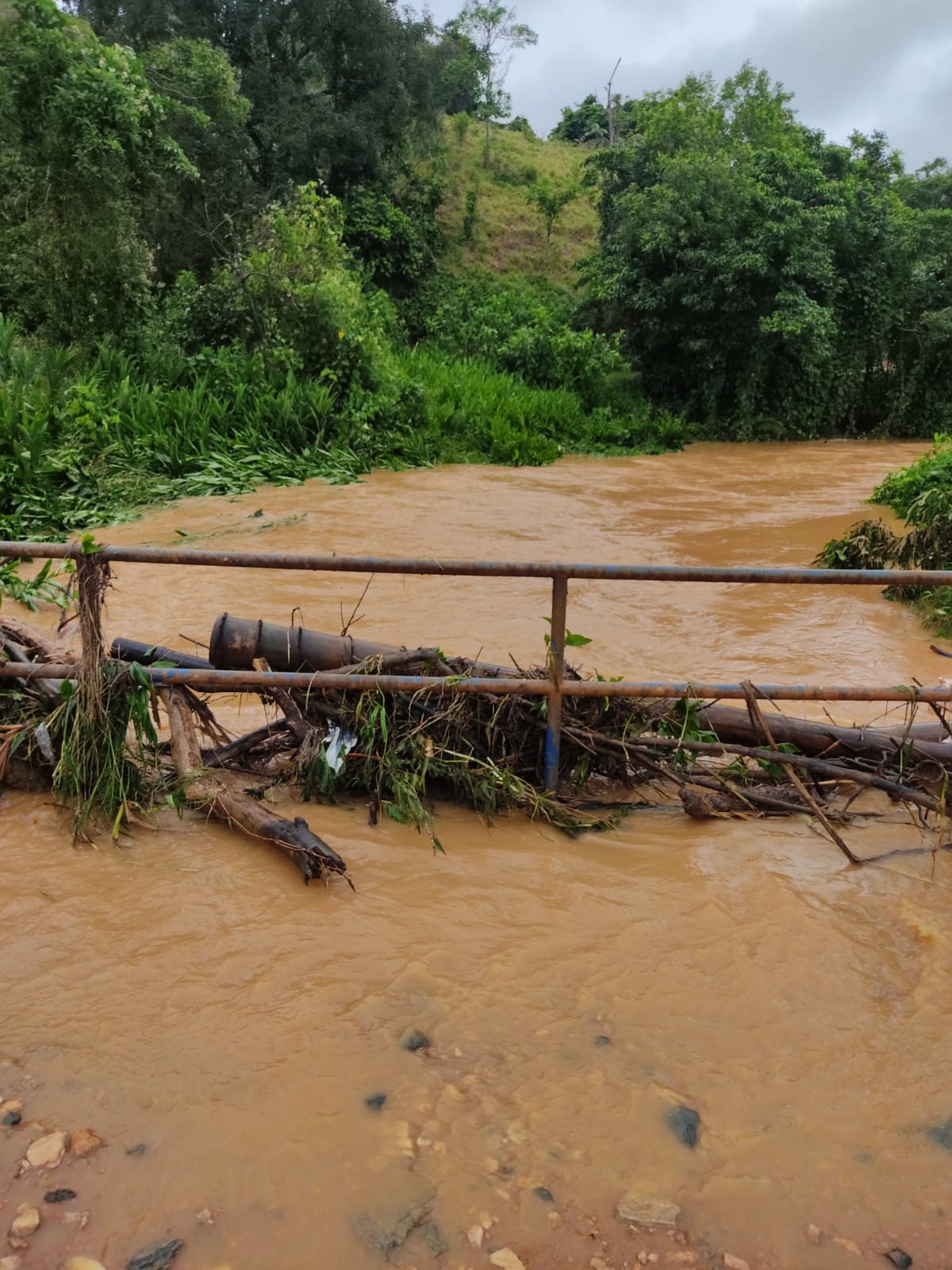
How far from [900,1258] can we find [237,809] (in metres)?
2.06

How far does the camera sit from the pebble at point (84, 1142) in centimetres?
182

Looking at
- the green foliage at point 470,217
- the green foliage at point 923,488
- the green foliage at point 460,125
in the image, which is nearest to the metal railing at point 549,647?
the green foliage at point 923,488

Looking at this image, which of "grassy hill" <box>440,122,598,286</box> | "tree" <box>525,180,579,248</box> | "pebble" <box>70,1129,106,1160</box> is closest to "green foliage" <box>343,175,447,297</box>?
"grassy hill" <box>440,122,598,286</box>

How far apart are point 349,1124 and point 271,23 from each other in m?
24.8

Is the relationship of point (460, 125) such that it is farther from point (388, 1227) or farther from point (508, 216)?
point (388, 1227)

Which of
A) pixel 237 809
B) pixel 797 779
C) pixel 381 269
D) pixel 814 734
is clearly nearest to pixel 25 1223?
pixel 237 809

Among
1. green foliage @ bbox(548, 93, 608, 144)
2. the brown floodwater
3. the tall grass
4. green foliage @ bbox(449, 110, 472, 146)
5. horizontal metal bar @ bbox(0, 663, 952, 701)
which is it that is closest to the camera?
the brown floodwater

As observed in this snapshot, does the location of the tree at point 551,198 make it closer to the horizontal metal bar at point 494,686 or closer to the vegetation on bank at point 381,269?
the vegetation on bank at point 381,269

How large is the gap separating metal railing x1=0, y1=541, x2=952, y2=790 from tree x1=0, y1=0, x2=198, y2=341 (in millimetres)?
9414

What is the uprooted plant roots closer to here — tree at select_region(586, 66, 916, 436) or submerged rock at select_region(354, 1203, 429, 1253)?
submerged rock at select_region(354, 1203, 429, 1253)

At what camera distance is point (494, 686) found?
9.97 ft

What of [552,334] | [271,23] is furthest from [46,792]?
[271,23]

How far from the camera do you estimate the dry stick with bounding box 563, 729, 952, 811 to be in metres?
3.12

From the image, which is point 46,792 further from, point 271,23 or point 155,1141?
point 271,23
